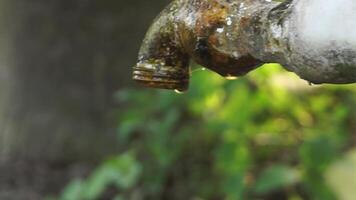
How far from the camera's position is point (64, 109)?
3049 mm

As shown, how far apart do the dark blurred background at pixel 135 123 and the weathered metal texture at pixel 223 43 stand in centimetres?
123

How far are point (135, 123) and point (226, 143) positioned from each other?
0.82 feet

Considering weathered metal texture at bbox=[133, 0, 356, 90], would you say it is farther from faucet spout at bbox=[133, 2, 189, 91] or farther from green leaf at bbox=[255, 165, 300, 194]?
green leaf at bbox=[255, 165, 300, 194]

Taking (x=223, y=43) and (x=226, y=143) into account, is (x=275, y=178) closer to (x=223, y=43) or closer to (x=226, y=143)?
(x=226, y=143)

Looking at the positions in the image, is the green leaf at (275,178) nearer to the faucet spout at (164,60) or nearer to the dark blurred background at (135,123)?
the dark blurred background at (135,123)

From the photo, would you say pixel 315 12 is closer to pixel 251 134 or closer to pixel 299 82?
pixel 251 134

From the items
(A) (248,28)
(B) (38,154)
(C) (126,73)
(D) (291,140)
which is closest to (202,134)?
(D) (291,140)

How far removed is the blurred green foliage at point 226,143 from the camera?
7.33 ft

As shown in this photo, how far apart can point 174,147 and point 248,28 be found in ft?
5.26

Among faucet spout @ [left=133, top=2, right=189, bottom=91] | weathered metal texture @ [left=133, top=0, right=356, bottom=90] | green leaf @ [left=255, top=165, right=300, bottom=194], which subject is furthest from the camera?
green leaf @ [left=255, top=165, right=300, bottom=194]

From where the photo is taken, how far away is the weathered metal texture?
74 cm

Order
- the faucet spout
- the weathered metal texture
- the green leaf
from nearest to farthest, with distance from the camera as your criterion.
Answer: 1. the weathered metal texture
2. the faucet spout
3. the green leaf

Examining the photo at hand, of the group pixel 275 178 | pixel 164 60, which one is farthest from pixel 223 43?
pixel 275 178

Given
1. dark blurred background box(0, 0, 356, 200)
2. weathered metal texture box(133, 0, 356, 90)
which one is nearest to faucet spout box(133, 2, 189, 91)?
weathered metal texture box(133, 0, 356, 90)
